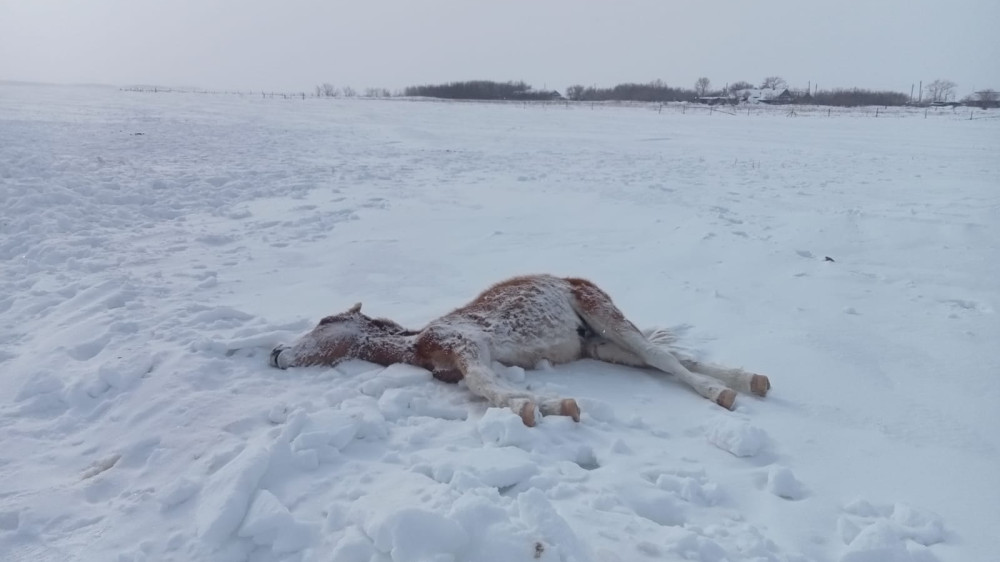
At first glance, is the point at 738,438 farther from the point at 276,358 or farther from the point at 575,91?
the point at 575,91

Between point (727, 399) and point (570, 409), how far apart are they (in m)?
1.00

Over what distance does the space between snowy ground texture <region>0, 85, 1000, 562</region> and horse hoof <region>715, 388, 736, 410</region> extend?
0.08m

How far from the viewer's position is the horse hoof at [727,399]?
3.71 metres

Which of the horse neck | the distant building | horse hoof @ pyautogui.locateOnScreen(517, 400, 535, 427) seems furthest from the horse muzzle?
the distant building

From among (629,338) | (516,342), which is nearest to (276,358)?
(516,342)

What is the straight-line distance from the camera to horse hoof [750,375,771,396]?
385 centimetres

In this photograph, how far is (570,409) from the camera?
3371 mm

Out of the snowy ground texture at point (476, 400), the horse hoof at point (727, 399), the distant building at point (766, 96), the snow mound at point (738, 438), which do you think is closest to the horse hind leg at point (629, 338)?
the horse hoof at point (727, 399)

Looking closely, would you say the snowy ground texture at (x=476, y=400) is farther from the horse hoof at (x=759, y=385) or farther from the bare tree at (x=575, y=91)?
the bare tree at (x=575, y=91)

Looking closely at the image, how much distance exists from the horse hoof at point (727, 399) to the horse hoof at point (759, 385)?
0.22m

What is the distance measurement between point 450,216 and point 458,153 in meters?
8.26

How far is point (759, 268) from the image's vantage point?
651 centimetres

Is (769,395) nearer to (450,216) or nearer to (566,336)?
(566,336)

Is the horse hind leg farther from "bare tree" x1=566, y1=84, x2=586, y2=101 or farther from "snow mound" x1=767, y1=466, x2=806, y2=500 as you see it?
"bare tree" x1=566, y1=84, x2=586, y2=101
